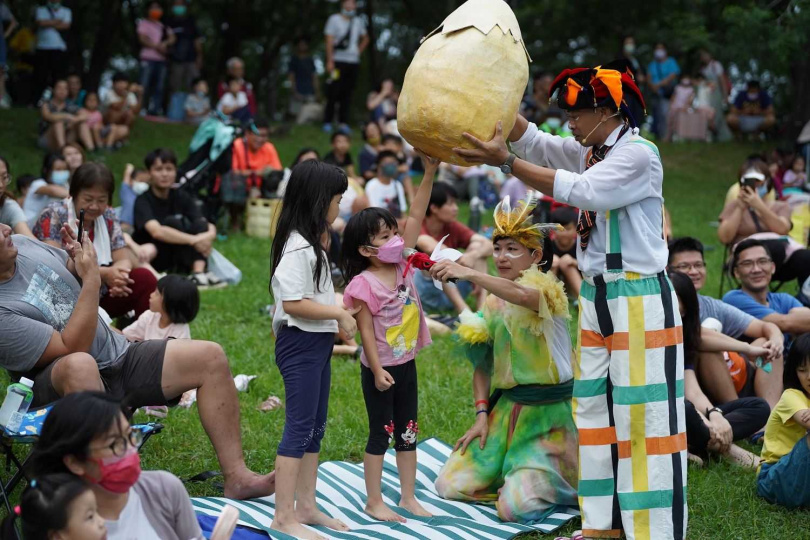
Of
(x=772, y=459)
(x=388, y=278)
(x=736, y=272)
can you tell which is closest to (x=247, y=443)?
(x=388, y=278)

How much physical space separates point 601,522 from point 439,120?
1780 mm

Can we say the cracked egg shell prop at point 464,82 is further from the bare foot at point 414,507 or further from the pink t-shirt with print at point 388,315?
the bare foot at point 414,507

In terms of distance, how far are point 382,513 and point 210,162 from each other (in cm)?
726

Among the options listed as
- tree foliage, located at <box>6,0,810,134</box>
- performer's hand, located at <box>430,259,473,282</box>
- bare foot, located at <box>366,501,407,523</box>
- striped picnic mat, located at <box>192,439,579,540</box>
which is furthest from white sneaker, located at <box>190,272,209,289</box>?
tree foliage, located at <box>6,0,810,134</box>

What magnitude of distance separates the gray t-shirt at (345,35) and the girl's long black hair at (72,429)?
45.3 ft

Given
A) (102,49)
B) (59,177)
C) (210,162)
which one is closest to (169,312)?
(59,177)

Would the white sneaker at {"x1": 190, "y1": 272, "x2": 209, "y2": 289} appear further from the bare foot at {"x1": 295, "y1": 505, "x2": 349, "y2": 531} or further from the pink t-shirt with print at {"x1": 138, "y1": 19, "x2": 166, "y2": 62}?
the pink t-shirt with print at {"x1": 138, "y1": 19, "x2": 166, "y2": 62}

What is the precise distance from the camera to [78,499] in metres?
2.76

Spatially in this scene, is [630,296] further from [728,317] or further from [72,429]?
[728,317]

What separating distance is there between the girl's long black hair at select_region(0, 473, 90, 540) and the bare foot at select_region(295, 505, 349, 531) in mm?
1573

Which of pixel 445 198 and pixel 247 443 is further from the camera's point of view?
pixel 445 198

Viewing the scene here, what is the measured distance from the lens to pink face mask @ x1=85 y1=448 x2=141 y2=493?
2.88 m

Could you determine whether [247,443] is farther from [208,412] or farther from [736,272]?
[736,272]

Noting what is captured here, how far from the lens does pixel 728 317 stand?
5984mm
